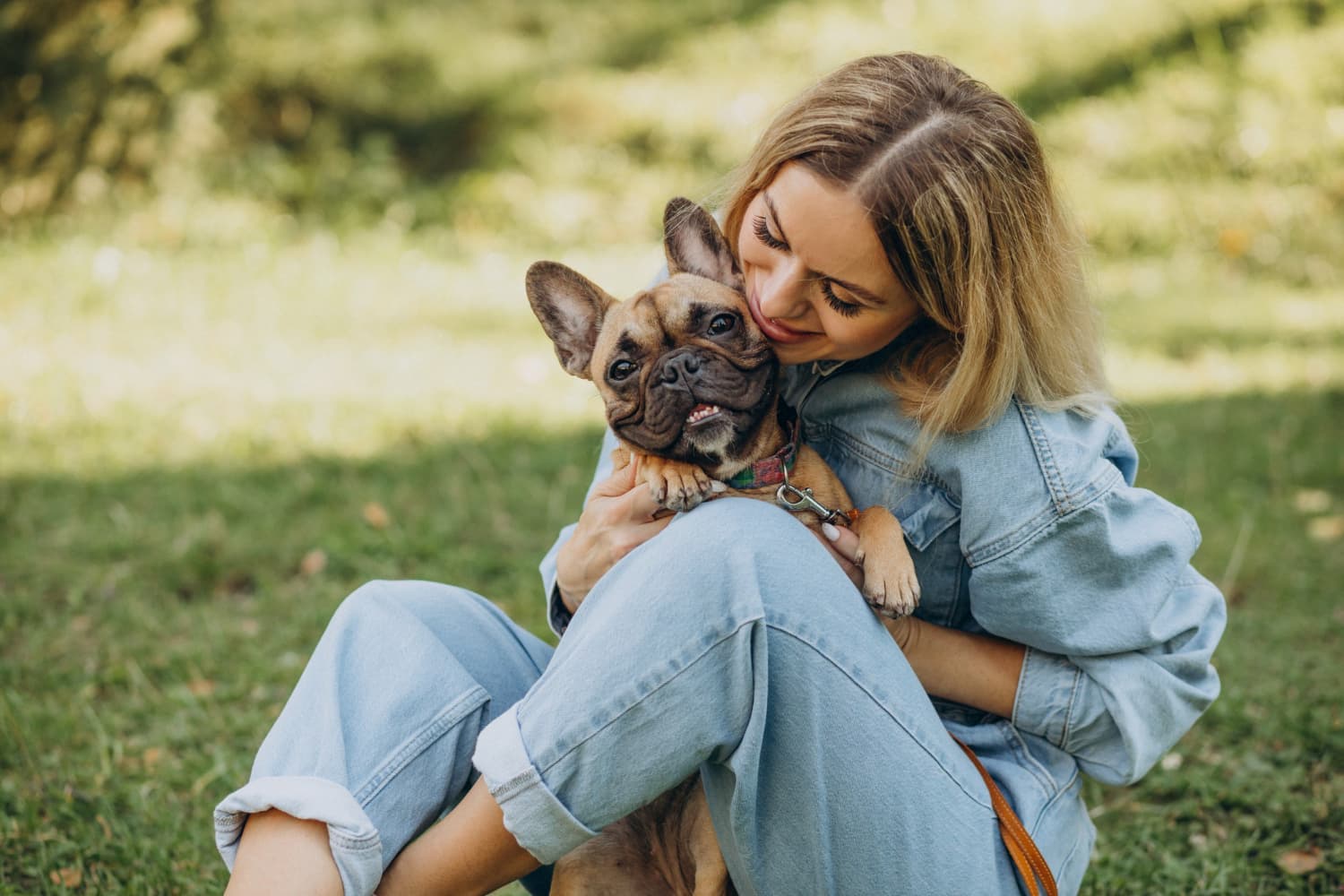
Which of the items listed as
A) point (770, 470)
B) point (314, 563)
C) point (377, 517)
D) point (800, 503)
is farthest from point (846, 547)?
point (377, 517)

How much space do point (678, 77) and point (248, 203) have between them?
3993mm

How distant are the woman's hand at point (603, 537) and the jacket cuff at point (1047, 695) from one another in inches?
30.2

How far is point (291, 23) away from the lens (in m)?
9.54

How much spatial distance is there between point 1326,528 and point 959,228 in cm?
333

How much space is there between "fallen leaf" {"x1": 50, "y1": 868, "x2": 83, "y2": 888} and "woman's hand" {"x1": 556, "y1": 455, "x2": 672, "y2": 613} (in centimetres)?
124


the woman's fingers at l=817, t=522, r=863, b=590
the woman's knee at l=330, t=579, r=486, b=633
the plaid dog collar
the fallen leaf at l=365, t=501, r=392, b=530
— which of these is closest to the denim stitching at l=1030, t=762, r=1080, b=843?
the woman's fingers at l=817, t=522, r=863, b=590

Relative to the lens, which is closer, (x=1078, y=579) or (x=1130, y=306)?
(x=1078, y=579)

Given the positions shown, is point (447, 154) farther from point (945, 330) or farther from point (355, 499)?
point (945, 330)

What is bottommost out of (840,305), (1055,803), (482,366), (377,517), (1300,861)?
(482,366)

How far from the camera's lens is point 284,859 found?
2.14 m

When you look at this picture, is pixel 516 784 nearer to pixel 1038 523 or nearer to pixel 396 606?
pixel 396 606

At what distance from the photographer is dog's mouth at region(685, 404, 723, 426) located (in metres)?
2.61

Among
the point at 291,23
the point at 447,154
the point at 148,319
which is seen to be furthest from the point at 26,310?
the point at 447,154

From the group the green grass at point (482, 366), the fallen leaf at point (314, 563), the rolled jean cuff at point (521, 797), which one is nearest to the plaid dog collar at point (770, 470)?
the rolled jean cuff at point (521, 797)
